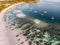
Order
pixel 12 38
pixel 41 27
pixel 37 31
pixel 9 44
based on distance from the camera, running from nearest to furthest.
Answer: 1. pixel 9 44
2. pixel 12 38
3. pixel 37 31
4. pixel 41 27

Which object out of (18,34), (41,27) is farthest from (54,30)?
(18,34)

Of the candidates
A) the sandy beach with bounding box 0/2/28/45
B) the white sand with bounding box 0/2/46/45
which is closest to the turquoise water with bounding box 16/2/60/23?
the sandy beach with bounding box 0/2/28/45

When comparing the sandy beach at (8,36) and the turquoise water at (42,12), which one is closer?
the sandy beach at (8,36)

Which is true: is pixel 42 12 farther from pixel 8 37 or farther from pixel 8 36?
pixel 8 37

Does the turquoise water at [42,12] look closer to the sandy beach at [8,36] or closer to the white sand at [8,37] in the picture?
the sandy beach at [8,36]

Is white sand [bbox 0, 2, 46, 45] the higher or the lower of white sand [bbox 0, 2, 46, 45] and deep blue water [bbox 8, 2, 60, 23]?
the higher

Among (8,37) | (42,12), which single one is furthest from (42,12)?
(8,37)

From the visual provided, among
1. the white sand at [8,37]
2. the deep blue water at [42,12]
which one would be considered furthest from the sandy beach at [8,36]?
the deep blue water at [42,12]

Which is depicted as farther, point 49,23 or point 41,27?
point 49,23

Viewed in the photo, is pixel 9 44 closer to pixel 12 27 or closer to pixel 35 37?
pixel 35 37

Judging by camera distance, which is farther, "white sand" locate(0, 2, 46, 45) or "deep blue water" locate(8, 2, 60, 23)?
"deep blue water" locate(8, 2, 60, 23)

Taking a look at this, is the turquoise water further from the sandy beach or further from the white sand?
the white sand
